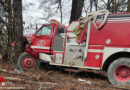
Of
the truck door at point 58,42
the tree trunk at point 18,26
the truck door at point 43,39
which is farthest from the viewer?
the tree trunk at point 18,26

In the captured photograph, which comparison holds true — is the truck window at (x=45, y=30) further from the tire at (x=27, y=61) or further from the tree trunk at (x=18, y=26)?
the tire at (x=27, y=61)

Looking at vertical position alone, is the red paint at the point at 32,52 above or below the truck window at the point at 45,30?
below

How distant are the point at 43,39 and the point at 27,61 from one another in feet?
4.02

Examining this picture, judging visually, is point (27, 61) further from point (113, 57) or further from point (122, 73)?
point (122, 73)

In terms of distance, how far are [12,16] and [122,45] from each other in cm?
542

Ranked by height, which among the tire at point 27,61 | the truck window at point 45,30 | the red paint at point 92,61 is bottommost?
the tire at point 27,61

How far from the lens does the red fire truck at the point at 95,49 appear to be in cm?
482

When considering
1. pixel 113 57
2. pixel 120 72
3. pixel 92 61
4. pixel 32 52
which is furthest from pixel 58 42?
pixel 120 72

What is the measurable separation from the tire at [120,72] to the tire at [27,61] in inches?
130

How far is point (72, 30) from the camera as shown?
5973 mm

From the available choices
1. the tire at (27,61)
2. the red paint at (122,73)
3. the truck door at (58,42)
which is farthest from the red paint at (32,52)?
the red paint at (122,73)

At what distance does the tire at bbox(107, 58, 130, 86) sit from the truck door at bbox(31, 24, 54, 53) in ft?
9.71

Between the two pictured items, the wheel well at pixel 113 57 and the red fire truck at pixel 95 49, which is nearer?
the red fire truck at pixel 95 49

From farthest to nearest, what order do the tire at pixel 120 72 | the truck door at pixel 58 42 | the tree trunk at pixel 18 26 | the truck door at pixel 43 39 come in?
the tree trunk at pixel 18 26 → the truck door at pixel 43 39 → the truck door at pixel 58 42 → the tire at pixel 120 72
